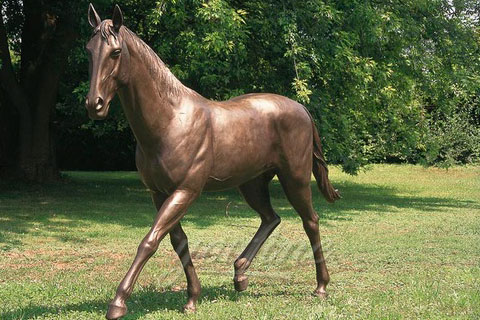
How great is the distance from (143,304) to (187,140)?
1706mm

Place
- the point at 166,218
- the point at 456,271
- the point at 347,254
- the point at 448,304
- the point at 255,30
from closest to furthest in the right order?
the point at 166,218, the point at 448,304, the point at 456,271, the point at 347,254, the point at 255,30

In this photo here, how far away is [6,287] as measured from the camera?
692 centimetres

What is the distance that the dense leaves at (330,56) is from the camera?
14336mm

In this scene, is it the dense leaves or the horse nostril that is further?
the dense leaves

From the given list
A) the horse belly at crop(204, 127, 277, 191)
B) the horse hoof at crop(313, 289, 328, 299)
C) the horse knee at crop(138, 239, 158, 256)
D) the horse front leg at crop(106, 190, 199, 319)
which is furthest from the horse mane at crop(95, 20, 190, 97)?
the horse hoof at crop(313, 289, 328, 299)

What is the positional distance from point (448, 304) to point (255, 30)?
11.1 m

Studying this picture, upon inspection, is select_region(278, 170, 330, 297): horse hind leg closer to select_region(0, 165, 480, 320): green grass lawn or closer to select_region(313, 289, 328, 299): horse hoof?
select_region(313, 289, 328, 299): horse hoof

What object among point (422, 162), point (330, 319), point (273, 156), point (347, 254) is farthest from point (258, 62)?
point (330, 319)

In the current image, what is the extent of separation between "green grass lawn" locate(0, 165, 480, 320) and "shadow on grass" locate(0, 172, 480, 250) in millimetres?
39

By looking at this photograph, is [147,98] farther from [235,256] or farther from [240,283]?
[235,256]

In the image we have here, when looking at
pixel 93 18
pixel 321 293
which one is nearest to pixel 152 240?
pixel 93 18

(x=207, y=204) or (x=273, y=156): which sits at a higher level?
(x=273, y=156)

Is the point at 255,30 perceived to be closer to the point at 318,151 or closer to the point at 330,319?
the point at 318,151

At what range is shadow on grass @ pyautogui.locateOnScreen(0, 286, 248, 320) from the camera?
18.6 ft
